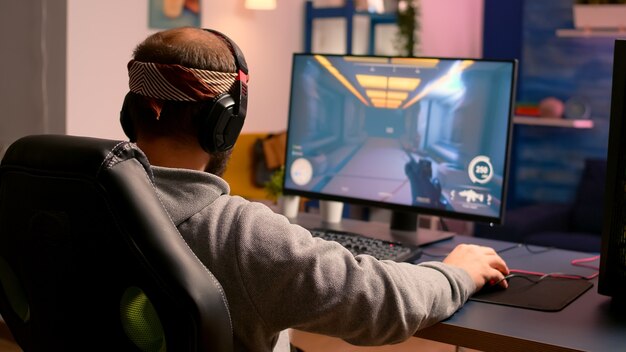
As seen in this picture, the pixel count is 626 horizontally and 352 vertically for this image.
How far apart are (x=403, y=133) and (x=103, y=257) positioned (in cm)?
135

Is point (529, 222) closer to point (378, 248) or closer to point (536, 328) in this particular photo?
point (378, 248)

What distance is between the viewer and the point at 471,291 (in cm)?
166

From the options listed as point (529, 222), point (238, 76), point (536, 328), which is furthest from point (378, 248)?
point (529, 222)

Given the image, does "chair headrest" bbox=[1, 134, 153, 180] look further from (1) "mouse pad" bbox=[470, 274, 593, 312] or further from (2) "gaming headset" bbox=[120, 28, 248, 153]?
(1) "mouse pad" bbox=[470, 274, 593, 312]

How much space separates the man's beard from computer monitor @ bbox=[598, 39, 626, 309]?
0.72 m

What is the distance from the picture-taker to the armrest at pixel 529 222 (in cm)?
445

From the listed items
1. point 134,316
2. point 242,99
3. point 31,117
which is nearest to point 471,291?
point 242,99

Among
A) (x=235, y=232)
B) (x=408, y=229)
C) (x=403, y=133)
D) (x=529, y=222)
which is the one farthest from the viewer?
(x=529, y=222)

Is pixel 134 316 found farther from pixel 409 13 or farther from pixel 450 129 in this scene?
pixel 409 13

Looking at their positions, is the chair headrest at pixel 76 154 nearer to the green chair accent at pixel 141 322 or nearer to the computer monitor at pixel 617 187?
the green chair accent at pixel 141 322

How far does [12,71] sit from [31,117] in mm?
242

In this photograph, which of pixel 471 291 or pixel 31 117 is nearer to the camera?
pixel 471 291

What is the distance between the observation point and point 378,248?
201cm

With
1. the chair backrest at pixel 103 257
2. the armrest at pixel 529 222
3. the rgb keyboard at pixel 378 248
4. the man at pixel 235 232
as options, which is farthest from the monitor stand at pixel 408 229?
the armrest at pixel 529 222
